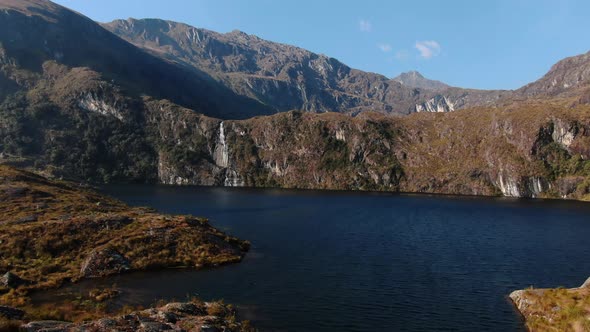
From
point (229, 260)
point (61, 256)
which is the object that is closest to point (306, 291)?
point (229, 260)

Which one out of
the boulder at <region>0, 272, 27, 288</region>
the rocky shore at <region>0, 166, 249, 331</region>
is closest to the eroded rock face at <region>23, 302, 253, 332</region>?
the rocky shore at <region>0, 166, 249, 331</region>

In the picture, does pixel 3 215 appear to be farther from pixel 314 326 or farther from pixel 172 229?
pixel 314 326

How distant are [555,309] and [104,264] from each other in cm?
6982

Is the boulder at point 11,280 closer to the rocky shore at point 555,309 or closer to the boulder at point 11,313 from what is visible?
the boulder at point 11,313

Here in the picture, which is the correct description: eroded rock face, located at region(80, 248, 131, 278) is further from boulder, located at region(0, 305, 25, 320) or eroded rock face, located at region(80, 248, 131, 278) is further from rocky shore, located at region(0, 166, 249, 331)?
boulder, located at region(0, 305, 25, 320)

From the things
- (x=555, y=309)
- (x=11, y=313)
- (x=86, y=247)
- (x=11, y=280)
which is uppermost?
(x=555, y=309)

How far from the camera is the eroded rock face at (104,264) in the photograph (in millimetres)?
70500

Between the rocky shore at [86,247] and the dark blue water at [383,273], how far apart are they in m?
4.84

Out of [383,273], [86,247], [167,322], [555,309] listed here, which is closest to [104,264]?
[86,247]

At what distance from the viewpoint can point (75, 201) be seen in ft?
372

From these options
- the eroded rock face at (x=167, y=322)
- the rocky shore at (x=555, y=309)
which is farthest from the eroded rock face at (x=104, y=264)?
the rocky shore at (x=555, y=309)

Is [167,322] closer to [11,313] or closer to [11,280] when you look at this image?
[11,313]

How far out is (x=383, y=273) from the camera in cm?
7512

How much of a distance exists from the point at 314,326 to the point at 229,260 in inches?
1366
